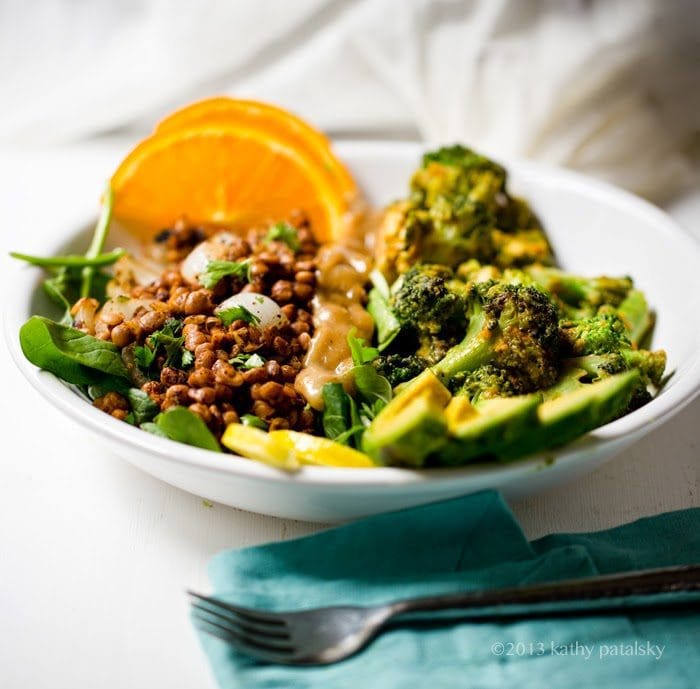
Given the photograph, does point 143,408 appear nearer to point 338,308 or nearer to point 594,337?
point 338,308

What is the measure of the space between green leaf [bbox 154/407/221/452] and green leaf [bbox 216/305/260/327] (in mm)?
479

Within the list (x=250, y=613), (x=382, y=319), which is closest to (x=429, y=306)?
(x=382, y=319)

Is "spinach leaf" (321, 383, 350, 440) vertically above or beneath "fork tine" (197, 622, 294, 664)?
above

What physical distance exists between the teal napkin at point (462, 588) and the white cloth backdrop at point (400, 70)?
2557mm

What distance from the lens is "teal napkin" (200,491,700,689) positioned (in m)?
2.07

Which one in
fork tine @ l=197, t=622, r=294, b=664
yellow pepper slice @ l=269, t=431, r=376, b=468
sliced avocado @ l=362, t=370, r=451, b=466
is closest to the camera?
fork tine @ l=197, t=622, r=294, b=664

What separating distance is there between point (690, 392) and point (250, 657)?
140 cm

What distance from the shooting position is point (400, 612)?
7.00 feet

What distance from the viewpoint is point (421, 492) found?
2223 millimetres

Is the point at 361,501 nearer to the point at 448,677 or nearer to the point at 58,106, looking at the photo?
the point at 448,677

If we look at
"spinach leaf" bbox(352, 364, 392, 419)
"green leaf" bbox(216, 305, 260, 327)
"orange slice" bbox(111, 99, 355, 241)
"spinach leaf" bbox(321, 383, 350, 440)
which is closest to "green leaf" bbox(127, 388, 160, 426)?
"green leaf" bbox(216, 305, 260, 327)

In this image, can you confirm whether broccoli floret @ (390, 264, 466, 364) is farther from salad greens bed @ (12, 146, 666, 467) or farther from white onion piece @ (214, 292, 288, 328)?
white onion piece @ (214, 292, 288, 328)

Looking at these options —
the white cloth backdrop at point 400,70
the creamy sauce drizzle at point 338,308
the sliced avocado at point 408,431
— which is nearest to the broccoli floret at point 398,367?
the creamy sauce drizzle at point 338,308

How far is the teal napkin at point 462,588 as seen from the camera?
2.07 metres
